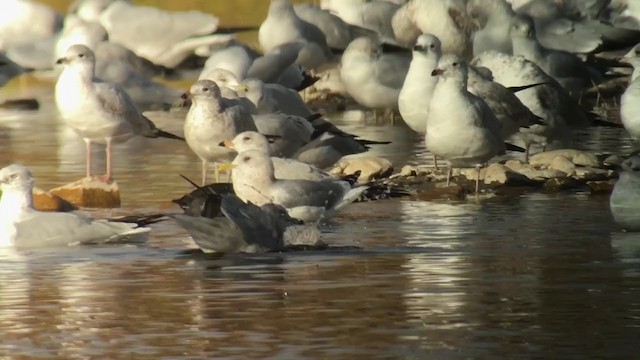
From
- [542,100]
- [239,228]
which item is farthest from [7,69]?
[239,228]

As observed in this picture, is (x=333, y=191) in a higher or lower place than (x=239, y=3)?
lower

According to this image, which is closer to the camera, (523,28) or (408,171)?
(408,171)

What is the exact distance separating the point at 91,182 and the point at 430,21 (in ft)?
34.9

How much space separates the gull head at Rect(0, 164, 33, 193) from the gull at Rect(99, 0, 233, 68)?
14.3 meters

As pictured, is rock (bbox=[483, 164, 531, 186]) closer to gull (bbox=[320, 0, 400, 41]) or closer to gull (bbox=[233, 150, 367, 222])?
gull (bbox=[233, 150, 367, 222])

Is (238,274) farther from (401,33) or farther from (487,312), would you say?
(401,33)

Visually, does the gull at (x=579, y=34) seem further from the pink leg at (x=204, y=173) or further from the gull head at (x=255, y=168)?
the gull head at (x=255, y=168)

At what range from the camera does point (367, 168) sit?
15.2 m

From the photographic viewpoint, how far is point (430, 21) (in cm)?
2398

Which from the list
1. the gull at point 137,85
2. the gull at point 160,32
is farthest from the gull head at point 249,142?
the gull at point 160,32

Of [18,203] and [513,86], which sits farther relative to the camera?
[513,86]

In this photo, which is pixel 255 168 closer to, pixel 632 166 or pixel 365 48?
pixel 632 166

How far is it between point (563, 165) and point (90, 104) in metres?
4.03

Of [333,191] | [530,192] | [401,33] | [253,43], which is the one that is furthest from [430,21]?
[333,191]
